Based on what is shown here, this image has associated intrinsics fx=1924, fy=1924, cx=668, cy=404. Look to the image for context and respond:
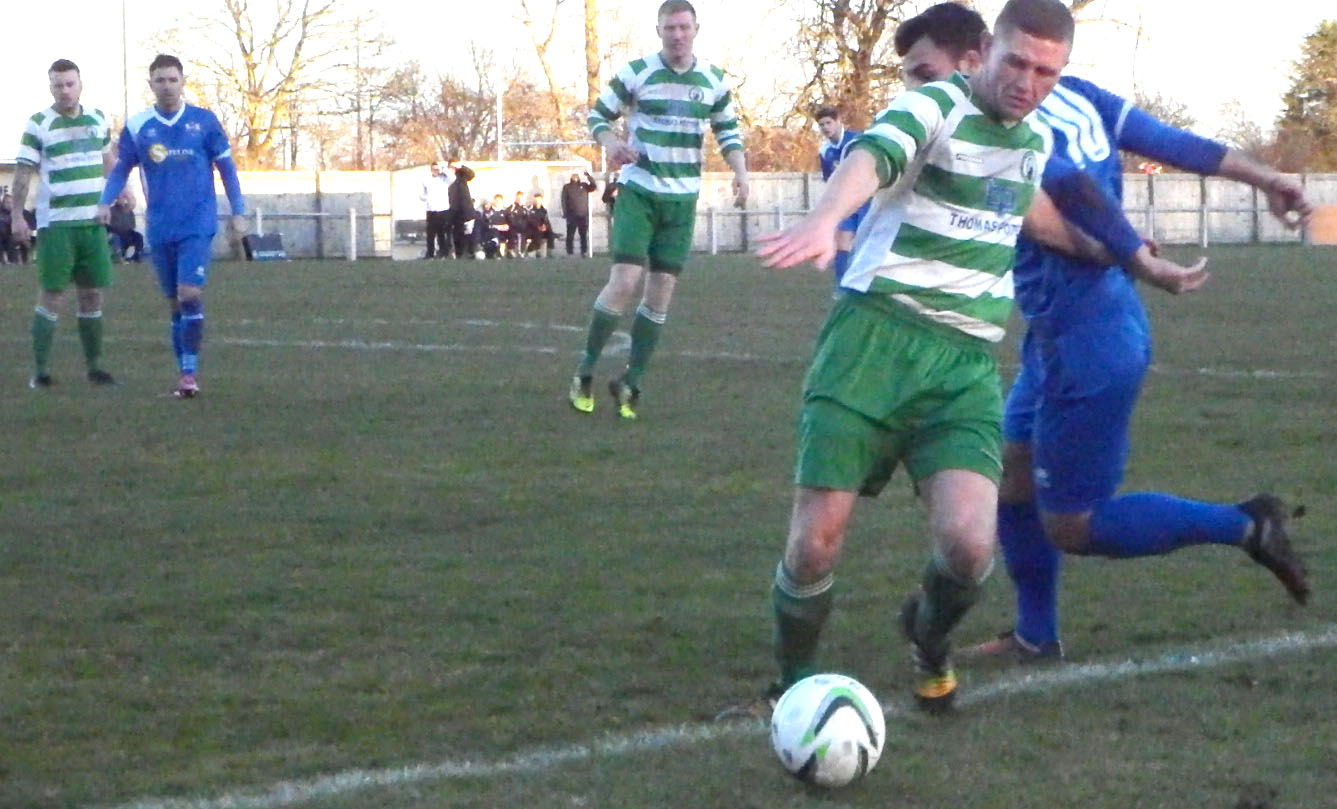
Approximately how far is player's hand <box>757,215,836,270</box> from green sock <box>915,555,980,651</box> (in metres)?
0.94

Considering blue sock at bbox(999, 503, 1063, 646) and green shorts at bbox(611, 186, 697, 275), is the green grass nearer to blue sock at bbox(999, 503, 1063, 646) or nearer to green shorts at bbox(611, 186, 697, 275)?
blue sock at bbox(999, 503, 1063, 646)

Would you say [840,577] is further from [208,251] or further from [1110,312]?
[208,251]

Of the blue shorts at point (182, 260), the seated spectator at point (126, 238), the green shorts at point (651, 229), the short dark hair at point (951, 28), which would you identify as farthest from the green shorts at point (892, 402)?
the seated spectator at point (126, 238)

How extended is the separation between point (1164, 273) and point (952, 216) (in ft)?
2.07

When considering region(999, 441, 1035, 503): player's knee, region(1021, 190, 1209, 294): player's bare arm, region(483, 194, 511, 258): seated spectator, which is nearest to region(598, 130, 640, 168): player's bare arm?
region(999, 441, 1035, 503): player's knee

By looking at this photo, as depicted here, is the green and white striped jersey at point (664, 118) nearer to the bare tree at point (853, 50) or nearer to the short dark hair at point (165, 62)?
the short dark hair at point (165, 62)

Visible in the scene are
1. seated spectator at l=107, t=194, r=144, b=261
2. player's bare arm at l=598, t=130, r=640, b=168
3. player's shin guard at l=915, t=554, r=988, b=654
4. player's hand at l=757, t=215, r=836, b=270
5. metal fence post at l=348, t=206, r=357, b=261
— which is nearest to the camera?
player's hand at l=757, t=215, r=836, b=270

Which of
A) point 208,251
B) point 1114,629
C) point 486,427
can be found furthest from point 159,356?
point 1114,629

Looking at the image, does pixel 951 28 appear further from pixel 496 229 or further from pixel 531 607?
pixel 496 229

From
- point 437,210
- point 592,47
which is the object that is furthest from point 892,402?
point 592,47

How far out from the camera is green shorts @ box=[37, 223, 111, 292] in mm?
11320

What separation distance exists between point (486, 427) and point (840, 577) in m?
3.78

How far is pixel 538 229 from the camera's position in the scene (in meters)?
39.1

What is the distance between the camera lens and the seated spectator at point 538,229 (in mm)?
39062
